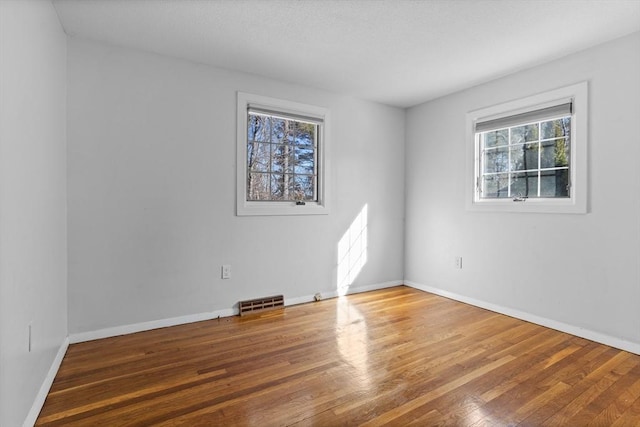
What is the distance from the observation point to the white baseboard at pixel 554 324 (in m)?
2.52

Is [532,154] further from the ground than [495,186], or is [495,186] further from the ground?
[532,154]

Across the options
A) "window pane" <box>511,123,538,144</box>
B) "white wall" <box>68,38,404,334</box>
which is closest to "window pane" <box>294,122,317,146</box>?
"white wall" <box>68,38,404,334</box>

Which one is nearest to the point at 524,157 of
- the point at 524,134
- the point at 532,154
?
the point at 532,154

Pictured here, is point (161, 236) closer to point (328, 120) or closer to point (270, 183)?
point (270, 183)

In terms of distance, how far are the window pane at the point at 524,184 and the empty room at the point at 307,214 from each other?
15 millimetres

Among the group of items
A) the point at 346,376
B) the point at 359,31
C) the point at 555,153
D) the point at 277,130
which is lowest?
the point at 346,376

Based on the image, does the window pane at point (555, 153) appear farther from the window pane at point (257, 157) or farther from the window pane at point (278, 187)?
the window pane at point (257, 157)

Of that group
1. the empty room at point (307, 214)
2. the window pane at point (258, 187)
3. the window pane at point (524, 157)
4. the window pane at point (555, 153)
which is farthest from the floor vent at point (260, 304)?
the window pane at point (555, 153)

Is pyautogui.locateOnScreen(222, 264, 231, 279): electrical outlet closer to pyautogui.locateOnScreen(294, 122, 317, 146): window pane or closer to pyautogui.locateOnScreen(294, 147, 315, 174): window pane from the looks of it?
pyautogui.locateOnScreen(294, 147, 315, 174): window pane

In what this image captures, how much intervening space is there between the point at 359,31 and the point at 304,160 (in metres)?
1.53

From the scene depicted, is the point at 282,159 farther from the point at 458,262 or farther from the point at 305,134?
the point at 458,262

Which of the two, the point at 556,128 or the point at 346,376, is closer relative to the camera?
the point at 346,376

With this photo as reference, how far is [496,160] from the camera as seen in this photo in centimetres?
354

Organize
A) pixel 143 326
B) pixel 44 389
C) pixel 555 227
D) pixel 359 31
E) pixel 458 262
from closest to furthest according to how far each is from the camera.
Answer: pixel 44 389 < pixel 359 31 < pixel 143 326 < pixel 555 227 < pixel 458 262
